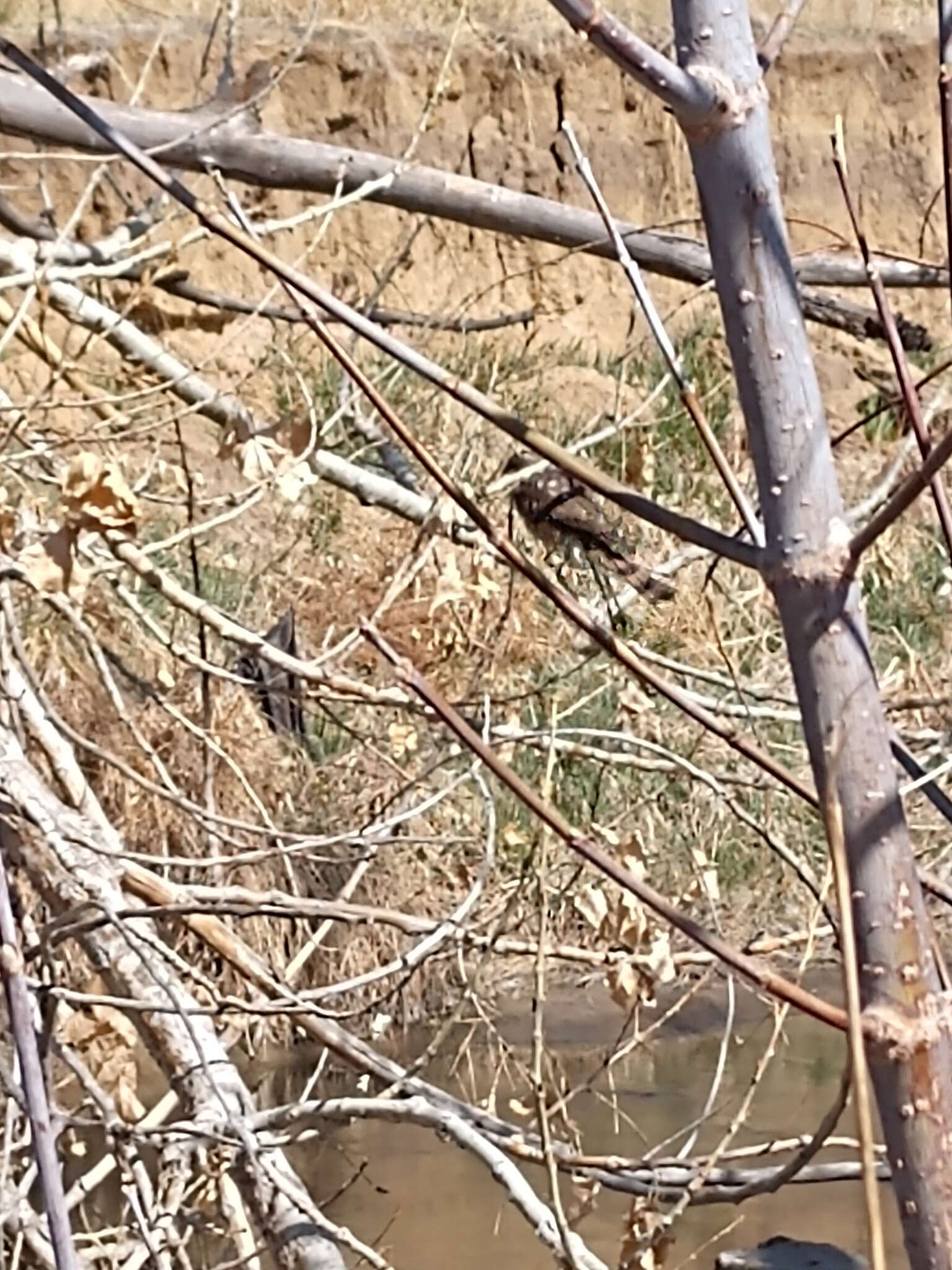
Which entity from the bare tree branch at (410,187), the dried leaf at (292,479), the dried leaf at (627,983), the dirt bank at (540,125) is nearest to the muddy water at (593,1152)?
the bare tree branch at (410,187)

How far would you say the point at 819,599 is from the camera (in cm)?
85

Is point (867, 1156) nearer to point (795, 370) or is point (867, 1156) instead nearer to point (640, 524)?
point (795, 370)

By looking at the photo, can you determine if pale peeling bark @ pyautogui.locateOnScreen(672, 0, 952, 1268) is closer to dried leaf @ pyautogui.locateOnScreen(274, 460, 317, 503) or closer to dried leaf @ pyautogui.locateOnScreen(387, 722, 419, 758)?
dried leaf @ pyautogui.locateOnScreen(274, 460, 317, 503)

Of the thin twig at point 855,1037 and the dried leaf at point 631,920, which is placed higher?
the dried leaf at point 631,920

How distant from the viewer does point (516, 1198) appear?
1.52 metres

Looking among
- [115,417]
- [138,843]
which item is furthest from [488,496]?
[138,843]

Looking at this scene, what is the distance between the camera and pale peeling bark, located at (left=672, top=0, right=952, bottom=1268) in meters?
0.83

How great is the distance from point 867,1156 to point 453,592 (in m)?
1.25

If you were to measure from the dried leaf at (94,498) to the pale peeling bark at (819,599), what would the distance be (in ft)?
1.70

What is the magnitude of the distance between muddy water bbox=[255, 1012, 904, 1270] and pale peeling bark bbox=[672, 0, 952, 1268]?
2442 mm

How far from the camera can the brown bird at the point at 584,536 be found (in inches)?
78.9

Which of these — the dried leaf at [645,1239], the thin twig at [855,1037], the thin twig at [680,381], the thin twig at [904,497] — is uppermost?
the thin twig at [680,381]

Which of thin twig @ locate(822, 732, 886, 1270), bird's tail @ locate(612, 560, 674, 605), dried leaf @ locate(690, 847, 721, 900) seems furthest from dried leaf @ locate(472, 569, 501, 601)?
thin twig @ locate(822, 732, 886, 1270)

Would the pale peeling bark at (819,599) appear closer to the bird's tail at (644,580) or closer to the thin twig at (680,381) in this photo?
the thin twig at (680,381)
